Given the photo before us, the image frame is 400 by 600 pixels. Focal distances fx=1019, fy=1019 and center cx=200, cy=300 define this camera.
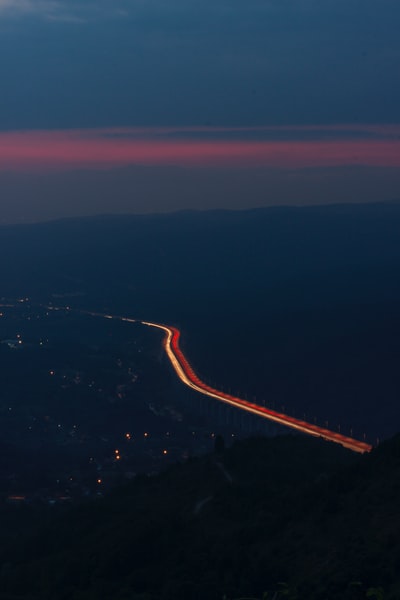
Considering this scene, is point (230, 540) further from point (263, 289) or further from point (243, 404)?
point (263, 289)

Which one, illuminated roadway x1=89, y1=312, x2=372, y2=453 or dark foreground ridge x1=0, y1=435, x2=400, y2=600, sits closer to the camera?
dark foreground ridge x1=0, y1=435, x2=400, y2=600

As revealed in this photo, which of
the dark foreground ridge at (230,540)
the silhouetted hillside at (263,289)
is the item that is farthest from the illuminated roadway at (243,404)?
the dark foreground ridge at (230,540)

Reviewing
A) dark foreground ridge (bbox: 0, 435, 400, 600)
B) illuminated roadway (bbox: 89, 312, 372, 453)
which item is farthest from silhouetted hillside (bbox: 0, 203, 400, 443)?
dark foreground ridge (bbox: 0, 435, 400, 600)

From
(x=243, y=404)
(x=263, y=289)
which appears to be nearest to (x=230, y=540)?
(x=243, y=404)

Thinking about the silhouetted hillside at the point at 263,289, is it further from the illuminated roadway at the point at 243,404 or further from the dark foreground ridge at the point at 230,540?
the dark foreground ridge at the point at 230,540

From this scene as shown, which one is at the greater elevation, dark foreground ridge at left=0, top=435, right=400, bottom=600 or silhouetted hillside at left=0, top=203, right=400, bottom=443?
silhouetted hillside at left=0, top=203, right=400, bottom=443

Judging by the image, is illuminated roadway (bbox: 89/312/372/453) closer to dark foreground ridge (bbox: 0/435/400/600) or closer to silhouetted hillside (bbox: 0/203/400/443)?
silhouetted hillside (bbox: 0/203/400/443)

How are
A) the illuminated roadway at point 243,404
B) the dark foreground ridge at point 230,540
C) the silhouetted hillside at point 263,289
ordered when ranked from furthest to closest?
the silhouetted hillside at point 263,289, the illuminated roadway at point 243,404, the dark foreground ridge at point 230,540

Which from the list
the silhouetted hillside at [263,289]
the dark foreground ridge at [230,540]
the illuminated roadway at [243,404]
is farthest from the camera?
the silhouetted hillside at [263,289]
